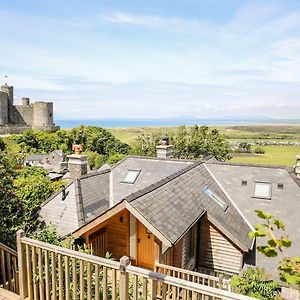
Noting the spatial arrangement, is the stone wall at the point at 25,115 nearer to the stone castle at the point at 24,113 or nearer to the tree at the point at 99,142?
the stone castle at the point at 24,113

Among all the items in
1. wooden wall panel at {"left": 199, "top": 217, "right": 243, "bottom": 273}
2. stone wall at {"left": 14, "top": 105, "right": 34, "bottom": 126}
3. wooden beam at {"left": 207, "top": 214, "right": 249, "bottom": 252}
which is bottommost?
wooden wall panel at {"left": 199, "top": 217, "right": 243, "bottom": 273}

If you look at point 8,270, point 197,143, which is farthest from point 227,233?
point 197,143

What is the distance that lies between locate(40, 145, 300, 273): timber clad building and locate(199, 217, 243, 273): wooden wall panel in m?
0.04

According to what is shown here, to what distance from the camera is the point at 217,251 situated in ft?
32.9

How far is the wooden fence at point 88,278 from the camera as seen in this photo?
3.34 m

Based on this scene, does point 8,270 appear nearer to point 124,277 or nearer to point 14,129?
point 124,277

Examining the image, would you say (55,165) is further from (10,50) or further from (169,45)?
(169,45)

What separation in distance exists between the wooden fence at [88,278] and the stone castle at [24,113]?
63.9m

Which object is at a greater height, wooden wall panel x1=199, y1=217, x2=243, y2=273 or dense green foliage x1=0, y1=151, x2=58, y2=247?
dense green foliage x1=0, y1=151, x2=58, y2=247

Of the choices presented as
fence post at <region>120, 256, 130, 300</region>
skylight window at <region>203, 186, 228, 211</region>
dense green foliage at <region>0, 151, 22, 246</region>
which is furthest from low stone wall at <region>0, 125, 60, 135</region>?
fence post at <region>120, 256, 130, 300</region>

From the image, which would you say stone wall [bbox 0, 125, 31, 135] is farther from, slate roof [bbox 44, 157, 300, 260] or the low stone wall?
slate roof [bbox 44, 157, 300, 260]

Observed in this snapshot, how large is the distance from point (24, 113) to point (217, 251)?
69.1 m

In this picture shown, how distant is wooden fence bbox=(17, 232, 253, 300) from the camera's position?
334 centimetres

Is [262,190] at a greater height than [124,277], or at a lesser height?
lesser
